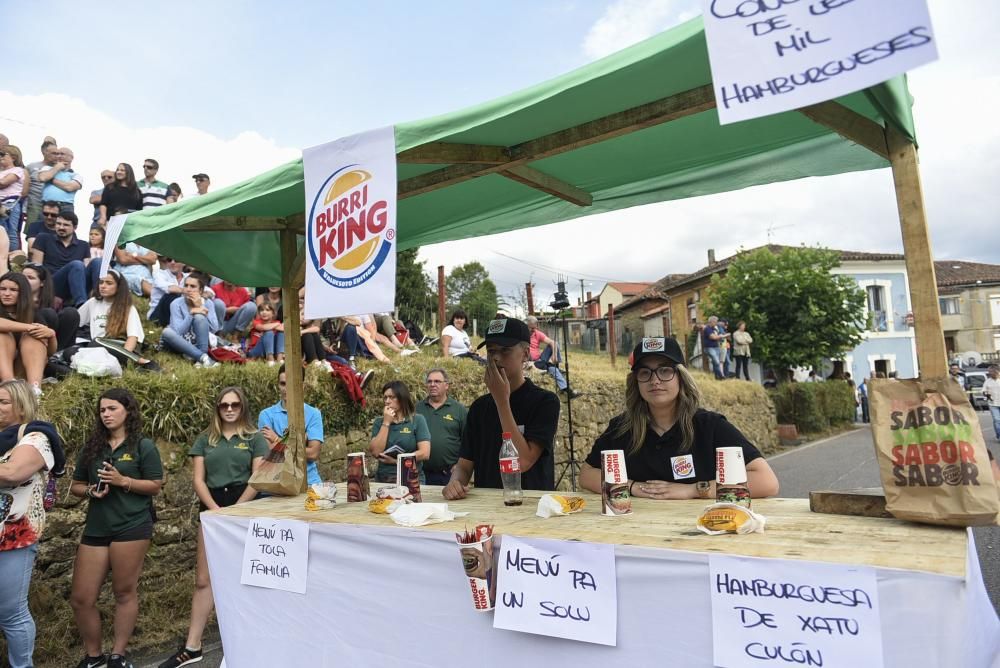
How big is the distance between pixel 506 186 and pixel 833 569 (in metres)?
2.44

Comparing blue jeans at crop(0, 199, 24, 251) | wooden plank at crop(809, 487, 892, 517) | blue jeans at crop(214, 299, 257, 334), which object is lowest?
wooden plank at crop(809, 487, 892, 517)

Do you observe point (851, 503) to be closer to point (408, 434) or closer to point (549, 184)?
point (549, 184)

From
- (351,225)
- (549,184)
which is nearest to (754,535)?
(351,225)

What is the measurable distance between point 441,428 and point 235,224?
2499 millimetres

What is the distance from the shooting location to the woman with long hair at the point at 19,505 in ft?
10.6

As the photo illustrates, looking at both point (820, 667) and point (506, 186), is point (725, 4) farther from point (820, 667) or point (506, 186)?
point (506, 186)

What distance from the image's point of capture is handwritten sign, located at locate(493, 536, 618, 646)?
5.54 feet

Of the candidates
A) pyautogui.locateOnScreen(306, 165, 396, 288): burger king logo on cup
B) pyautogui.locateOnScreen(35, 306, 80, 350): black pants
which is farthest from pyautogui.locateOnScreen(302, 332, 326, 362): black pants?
pyautogui.locateOnScreen(306, 165, 396, 288): burger king logo on cup

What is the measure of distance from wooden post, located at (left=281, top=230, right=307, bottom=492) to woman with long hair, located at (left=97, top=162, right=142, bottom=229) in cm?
656

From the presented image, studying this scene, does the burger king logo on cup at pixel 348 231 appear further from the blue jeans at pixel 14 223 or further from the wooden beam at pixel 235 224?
the blue jeans at pixel 14 223

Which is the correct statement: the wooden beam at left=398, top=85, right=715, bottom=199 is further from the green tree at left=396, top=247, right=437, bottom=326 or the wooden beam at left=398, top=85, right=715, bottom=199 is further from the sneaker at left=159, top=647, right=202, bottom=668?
the green tree at left=396, top=247, right=437, bottom=326

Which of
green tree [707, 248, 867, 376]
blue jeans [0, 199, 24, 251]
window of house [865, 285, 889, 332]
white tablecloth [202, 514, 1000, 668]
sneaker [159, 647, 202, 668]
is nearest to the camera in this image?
white tablecloth [202, 514, 1000, 668]

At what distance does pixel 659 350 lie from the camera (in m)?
2.64

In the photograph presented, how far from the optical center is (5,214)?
801 centimetres
